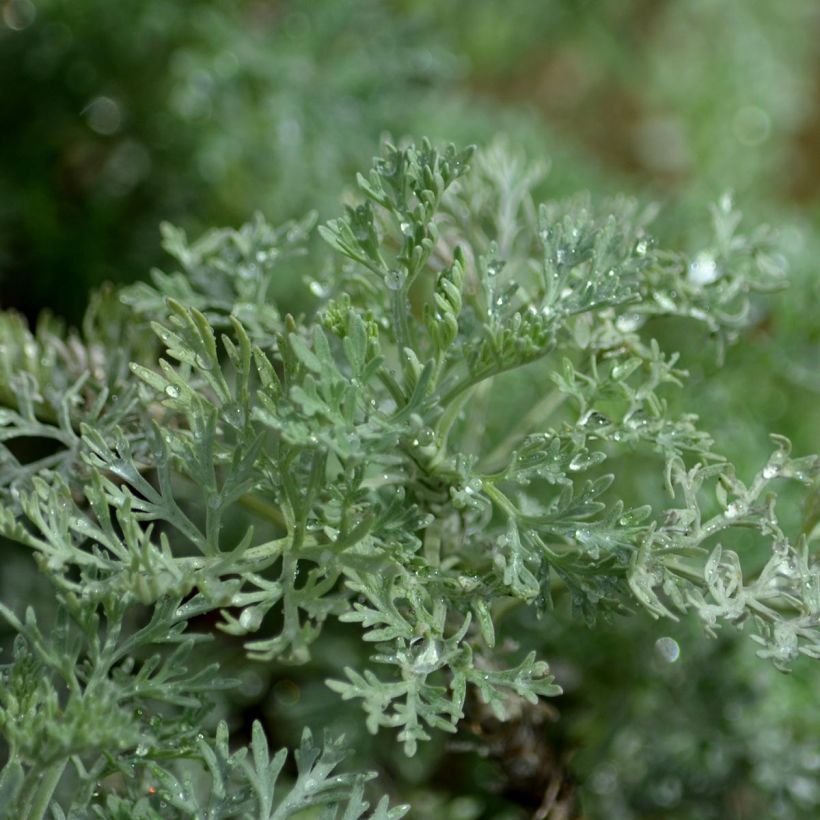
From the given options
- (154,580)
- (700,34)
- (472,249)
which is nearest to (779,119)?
(700,34)

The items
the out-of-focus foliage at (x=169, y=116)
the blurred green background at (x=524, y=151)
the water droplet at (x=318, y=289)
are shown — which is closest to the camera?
the water droplet at (x=318, y=289)

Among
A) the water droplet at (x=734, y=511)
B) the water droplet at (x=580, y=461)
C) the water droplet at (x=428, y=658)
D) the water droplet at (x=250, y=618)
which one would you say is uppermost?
the water droplet at (x=580, y=461)

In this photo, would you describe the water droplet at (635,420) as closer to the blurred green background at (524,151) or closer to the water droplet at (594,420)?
the water droplet at (594,420)

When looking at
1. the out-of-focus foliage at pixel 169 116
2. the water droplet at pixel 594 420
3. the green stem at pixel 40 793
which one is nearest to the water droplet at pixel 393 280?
the water droplet at pixel 594 420

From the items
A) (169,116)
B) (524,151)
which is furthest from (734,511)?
(169,116)

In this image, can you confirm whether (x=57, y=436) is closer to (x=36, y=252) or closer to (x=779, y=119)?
(x=36, y=252)

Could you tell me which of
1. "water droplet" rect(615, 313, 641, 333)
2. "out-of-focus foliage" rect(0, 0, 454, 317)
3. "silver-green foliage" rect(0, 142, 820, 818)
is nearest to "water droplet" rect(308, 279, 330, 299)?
"silver-green foliage" rect(0, 142, 820, 818)

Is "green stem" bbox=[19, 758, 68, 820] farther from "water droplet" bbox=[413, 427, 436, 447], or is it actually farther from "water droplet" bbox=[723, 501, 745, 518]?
"water droplet" bbox=[723, 501, 745, 518]

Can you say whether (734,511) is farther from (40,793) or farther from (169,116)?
(169,116)

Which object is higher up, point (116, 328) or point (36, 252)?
point (116, 328)
